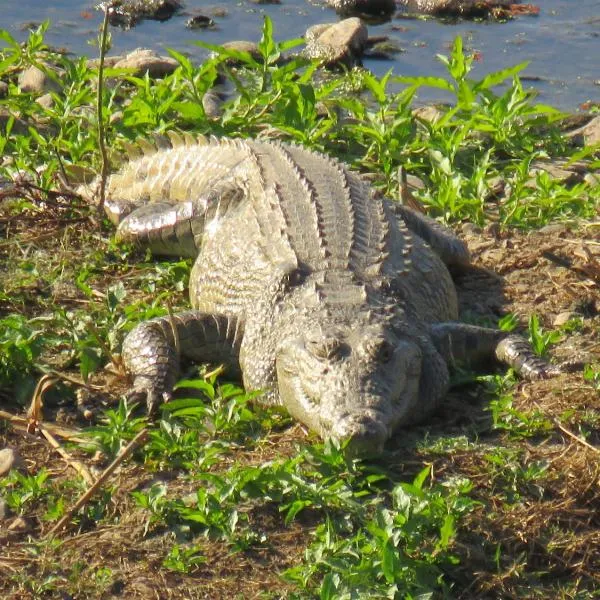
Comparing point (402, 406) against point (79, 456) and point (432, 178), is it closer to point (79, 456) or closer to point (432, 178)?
point (79, 456)

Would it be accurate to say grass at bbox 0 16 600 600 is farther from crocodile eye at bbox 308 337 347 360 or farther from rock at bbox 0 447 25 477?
crocodile eye at bbox 308 337 347 360

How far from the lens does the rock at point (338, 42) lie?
Result: 35.4ft

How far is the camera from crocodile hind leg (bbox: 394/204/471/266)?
6.59 metres

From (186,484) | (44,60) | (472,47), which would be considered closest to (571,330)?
(186,484)

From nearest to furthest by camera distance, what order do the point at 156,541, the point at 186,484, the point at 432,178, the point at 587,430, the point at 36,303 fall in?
the point at 156,541 < the point at 186,484 < the point at 587,430 < the point at 36,303 < the point at 432,178

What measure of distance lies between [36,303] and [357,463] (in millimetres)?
2173

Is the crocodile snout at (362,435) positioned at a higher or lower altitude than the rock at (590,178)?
higher

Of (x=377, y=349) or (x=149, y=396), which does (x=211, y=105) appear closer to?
(x=149, y=396)

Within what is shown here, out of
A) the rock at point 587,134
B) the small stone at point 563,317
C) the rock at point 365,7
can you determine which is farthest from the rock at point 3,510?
the rock at point 365,7

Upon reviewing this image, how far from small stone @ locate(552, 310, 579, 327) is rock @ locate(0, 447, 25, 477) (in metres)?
2.62

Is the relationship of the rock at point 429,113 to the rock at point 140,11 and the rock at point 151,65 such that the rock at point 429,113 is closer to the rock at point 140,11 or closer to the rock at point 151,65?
the rock at point 151,65

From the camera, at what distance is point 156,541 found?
4195 mm

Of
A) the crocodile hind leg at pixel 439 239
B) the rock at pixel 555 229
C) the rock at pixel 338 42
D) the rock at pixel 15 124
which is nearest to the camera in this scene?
the crocodile hind leg at pixel 439 239

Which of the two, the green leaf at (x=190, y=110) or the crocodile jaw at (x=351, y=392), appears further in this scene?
the green leaf at (x=190, y=110)
